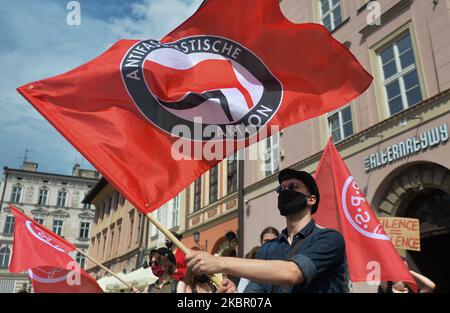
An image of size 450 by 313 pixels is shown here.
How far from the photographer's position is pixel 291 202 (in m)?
2.58

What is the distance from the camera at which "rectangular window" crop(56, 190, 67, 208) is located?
6003cm

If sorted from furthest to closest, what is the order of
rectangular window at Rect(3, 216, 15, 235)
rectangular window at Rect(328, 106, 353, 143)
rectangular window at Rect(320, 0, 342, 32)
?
1. rectangular window at Rect(3, 216, 15, 235)
2. rectangular window at Rect(320, 0, 342, 32)
3. rectangular window at Rect(328, 106, 353, 143)

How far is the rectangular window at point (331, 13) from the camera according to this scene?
13.3m

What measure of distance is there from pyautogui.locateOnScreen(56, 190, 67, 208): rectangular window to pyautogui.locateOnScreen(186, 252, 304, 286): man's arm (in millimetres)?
62801

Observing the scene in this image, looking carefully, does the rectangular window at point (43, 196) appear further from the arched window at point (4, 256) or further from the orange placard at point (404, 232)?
the orange placard at point (404, 232)

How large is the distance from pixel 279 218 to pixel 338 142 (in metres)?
3.39

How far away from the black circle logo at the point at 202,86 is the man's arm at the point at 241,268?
1.60m

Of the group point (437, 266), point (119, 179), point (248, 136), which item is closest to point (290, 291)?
point (119, 179)

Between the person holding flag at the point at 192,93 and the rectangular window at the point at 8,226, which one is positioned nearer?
the person holding flag at the point at 192,93

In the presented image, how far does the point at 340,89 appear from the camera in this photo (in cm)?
389

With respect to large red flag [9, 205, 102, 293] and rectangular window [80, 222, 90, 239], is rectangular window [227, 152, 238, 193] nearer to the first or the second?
large red flag [9, 205, 102, 293]

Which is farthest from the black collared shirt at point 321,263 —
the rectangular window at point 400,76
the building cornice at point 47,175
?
the building cornice at point 47,175

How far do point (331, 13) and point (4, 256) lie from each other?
185 feet

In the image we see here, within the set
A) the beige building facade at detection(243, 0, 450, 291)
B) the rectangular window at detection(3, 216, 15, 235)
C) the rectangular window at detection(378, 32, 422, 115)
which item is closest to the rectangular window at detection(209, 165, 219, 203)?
the beige building facade at detection(243, 0, 450, 291)
